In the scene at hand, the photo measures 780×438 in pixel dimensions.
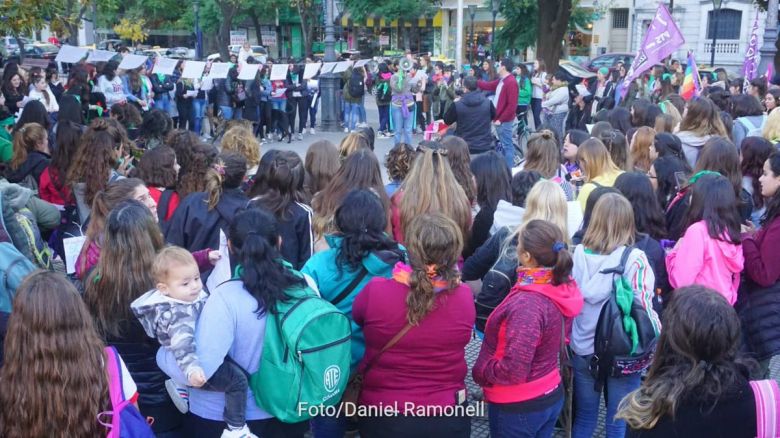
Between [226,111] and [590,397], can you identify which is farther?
[226,111]

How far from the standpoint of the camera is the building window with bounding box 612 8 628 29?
1809 inches

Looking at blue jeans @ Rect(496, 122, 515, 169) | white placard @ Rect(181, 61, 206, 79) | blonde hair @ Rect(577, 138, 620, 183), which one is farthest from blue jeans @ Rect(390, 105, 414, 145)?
blonde hair @ Rect(577, 138, 620, 183)

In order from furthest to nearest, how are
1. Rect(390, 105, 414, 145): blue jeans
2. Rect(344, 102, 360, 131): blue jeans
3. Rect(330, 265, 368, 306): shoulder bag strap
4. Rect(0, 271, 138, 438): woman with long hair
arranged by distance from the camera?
Rect(344, 102, 360, 131): blue jeans
Rect(390, 105, 414, 145): blue jeans
Rect(330, 265, 368, 306): shoulder bag strap
Rect(0, 271, 138, 438): woman with long hair

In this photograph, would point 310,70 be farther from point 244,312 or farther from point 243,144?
point 244,312

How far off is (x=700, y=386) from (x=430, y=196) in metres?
2.62

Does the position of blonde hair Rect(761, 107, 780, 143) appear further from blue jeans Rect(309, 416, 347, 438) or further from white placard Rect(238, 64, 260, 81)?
white placard Rect(238, 64, 260, 81)

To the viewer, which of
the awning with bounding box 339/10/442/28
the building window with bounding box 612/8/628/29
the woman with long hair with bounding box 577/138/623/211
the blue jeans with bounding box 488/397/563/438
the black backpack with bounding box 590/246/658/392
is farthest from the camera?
the awning with bounding box 339/10/442/28

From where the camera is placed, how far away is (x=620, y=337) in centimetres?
374

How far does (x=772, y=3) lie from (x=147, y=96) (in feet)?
46.8

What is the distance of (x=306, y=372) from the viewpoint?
119 inches

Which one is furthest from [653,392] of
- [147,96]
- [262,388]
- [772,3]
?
[772,3]

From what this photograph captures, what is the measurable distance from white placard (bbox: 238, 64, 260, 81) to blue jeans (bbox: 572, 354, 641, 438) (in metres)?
11.0

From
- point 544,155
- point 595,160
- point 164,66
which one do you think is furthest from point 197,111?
point 595,160

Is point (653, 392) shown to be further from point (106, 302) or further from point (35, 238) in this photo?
point (35, 238)
